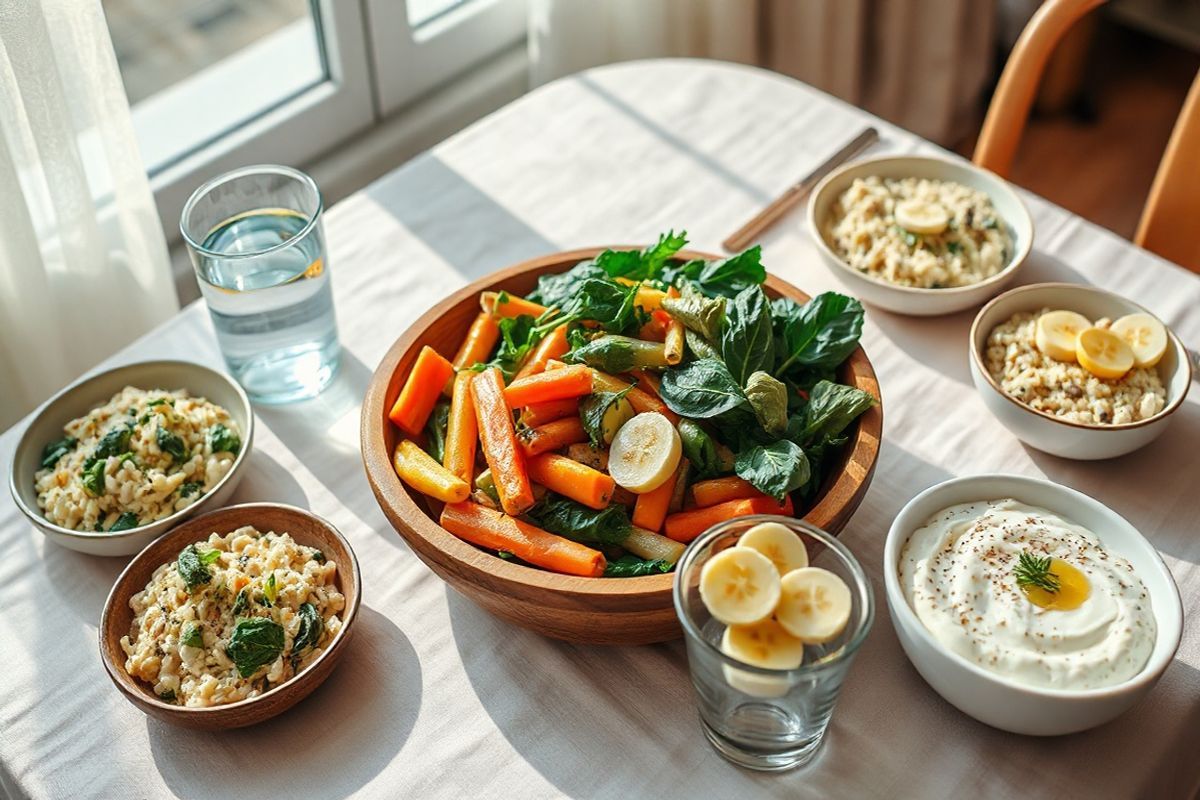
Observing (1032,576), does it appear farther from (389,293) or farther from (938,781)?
(389,293)

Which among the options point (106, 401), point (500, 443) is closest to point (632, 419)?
point (500, 443)

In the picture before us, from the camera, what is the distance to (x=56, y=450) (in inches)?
53.4

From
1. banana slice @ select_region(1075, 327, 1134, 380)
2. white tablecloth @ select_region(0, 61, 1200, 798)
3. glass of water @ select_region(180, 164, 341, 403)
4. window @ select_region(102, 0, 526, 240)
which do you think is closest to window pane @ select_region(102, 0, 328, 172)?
window @ select_region(102, 0, 526, 240)

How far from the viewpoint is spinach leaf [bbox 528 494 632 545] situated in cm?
117

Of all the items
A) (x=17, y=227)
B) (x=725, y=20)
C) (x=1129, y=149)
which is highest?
(x=17, y=227)

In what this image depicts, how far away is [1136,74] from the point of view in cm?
361

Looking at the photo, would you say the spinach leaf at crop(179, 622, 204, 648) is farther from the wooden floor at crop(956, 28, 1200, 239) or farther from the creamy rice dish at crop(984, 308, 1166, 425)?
the wooden floor at crop(956, 28, 1200, 239)

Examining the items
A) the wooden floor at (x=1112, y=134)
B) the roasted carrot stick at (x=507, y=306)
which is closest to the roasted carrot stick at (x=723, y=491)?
the roasted carrot stick at (x=507, y=306)

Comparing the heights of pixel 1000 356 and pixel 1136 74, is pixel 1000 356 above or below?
above

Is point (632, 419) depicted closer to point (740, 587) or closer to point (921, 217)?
point (740, 587)

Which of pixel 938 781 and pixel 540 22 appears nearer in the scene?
pixel 938 781

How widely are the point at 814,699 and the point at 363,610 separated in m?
0.53

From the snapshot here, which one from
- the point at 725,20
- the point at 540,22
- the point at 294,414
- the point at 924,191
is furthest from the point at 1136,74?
the point at 294,414

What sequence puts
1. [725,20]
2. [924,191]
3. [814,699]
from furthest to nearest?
[725,20]
[924,191]
[814,699]
